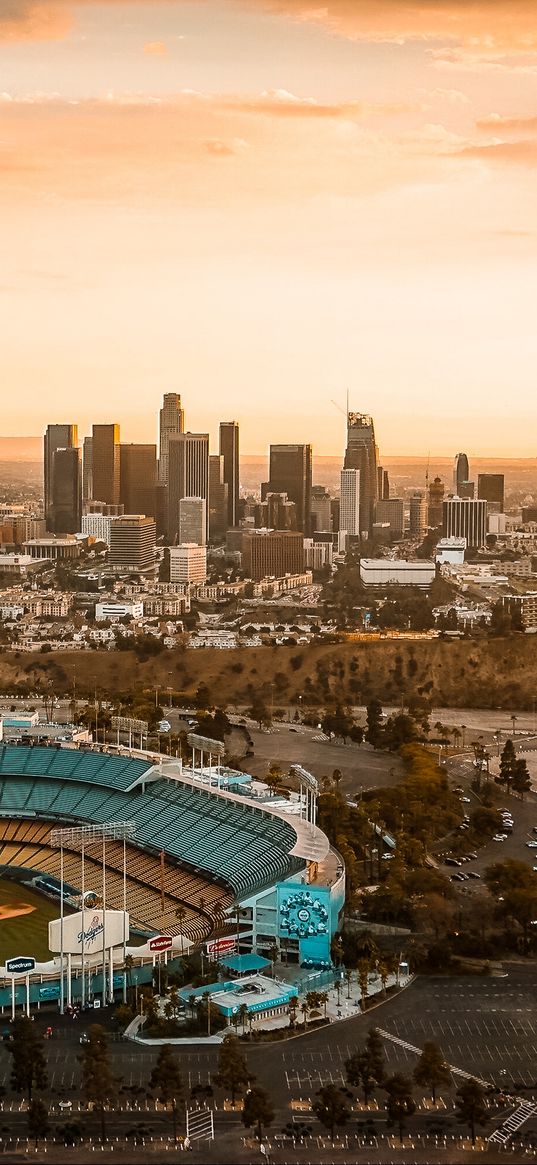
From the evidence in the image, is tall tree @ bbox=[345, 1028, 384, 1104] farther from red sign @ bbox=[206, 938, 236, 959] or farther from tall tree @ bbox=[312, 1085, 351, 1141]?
red sign @ bbox=[206, 938, 236, 959]

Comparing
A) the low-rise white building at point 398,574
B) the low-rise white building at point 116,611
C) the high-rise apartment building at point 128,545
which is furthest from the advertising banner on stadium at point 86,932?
the high-rise apartment building at point 128,545

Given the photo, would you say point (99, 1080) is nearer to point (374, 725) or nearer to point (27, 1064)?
point (27, 1064)

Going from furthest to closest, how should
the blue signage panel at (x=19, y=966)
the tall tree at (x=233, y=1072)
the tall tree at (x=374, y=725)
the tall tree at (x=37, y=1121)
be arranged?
the tall tree at (x=374, y=725), the blue signage panel at (x=19, y=966), the tall tree at (x=233, y=1072), the tall tree at (x=37, y=1121)

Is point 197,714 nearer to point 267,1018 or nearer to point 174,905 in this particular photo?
point 174,905

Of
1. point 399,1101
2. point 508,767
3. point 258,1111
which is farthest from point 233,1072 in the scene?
point 508,767

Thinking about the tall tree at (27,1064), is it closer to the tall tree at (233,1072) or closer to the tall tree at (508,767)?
the tall tree at (233,1072)

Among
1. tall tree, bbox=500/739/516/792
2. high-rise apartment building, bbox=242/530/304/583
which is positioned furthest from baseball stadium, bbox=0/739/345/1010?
high-rise apartment building, bbox=242/530/304/583
